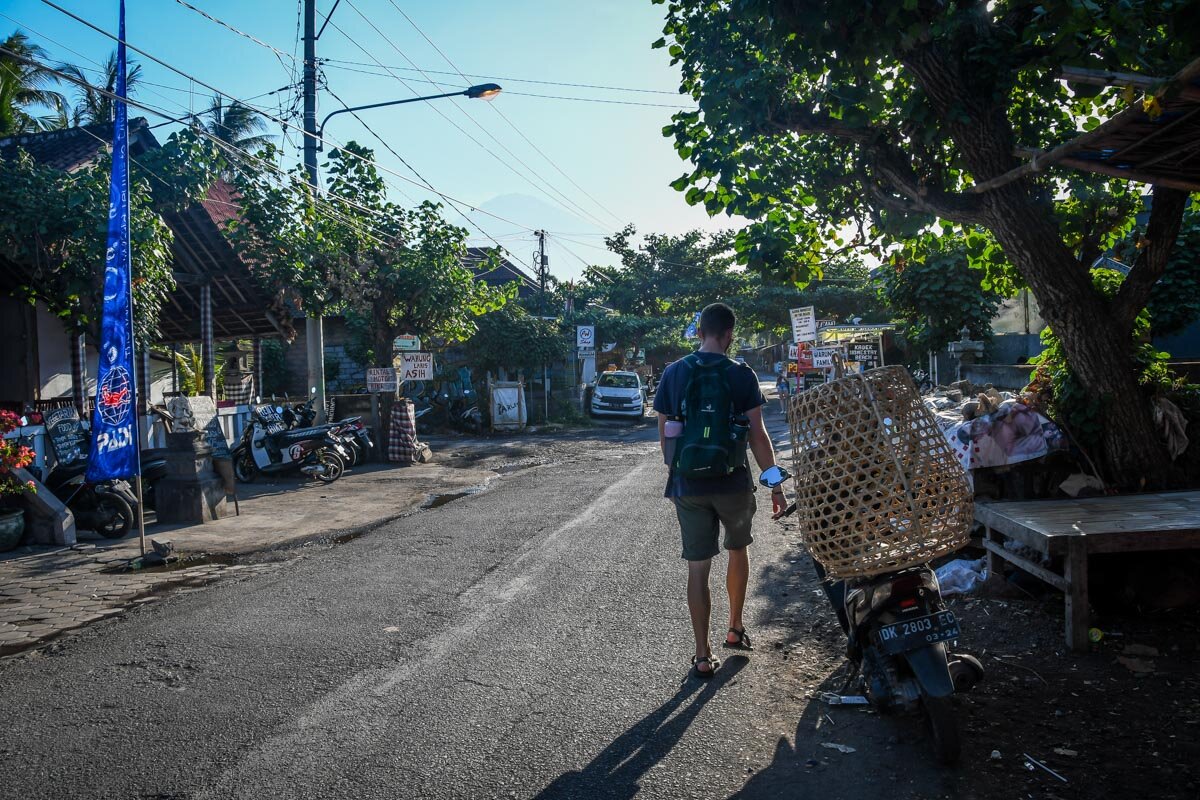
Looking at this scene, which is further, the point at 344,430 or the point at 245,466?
the point at 344,430

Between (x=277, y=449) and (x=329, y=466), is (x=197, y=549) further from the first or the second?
(x=277, y=449)

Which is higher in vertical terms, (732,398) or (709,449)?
(732,398)

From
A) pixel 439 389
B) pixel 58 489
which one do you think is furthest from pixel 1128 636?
pixel 439 389

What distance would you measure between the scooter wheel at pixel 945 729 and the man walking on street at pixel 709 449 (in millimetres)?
1281

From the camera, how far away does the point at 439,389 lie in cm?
2777

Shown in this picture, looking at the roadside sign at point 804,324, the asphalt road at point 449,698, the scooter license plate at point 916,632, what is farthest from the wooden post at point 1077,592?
the roadside sign at point 804,324

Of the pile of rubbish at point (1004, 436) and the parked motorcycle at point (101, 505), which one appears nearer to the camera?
the pile of rubbish at point (1004, 436)

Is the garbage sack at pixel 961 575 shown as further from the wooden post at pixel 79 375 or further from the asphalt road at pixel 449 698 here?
the wooden post at pixel 79 375

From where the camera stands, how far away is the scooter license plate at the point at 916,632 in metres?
3.49

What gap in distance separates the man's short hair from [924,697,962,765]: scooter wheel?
2.14 meters

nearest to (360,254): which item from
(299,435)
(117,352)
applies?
(299,435)

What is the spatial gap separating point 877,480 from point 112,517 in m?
8.97

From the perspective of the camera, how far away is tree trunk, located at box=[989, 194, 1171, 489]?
5.89m

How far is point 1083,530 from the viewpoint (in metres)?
4.65
